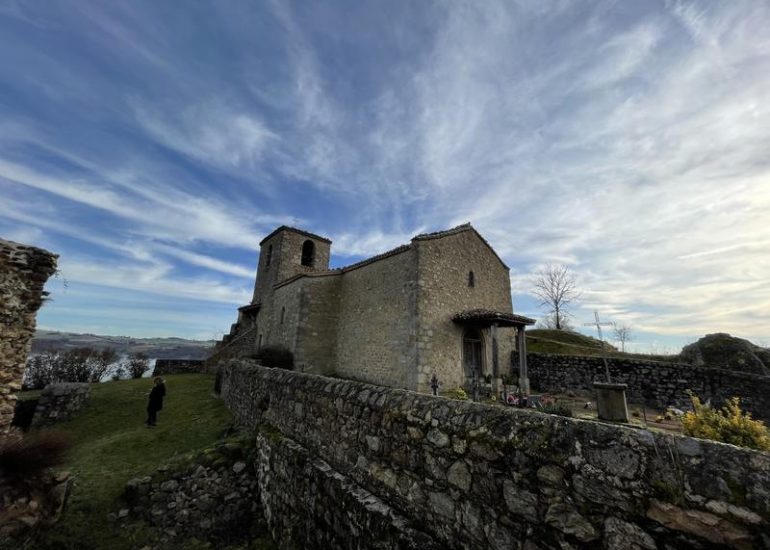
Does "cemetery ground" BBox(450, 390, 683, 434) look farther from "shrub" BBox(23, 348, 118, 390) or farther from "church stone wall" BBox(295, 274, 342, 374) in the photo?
"shrub" BBox(23, 348, 118, 390)

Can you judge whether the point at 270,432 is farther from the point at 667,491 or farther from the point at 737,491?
the point at 737,491

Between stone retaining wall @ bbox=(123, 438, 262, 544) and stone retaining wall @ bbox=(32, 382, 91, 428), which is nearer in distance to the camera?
stone retaining wall @ bbox=(123, 438, 262, 544)

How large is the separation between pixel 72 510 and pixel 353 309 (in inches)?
537

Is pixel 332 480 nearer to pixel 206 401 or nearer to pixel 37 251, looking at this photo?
pixel 37 251

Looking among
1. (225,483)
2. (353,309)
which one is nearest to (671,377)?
(353,309)

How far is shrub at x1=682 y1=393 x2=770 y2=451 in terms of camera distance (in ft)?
14.8

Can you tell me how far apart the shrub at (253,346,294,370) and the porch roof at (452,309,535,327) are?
9255 millimetres

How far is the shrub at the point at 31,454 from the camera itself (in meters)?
4.08

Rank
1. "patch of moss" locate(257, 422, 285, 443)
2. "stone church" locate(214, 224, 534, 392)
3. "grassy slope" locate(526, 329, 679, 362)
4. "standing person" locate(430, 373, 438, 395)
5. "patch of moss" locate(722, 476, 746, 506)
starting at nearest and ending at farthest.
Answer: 1. "patch of moss" locate(722, 476, 746, 506)
2. "patch of moss" locate(257, 422, 285, 443)
3. "standing person" locate(430, 373, 438, 395)
4. "stone church" locate(214, 224, 534, 392)
5. "grassy slope" locate(526, 329, 679, 362)

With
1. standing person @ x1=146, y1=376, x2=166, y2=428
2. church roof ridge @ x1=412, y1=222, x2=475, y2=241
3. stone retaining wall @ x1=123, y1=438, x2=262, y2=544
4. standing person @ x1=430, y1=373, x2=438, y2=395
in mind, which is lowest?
stone retaining wall @ x1=123, y1=438, x2=262, y2=544

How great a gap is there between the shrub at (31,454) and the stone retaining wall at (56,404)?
957 cm

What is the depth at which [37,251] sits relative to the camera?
6320 mm

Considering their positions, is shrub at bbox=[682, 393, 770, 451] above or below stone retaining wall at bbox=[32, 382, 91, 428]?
above

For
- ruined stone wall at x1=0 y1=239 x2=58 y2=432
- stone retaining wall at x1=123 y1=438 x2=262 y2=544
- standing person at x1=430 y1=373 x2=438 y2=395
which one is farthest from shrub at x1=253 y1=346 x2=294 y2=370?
ruined stone wall at x1=0 y1=239 x2=58 y2=432
